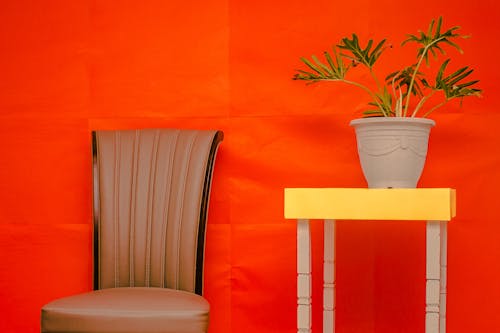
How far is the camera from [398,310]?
2373 millimetres

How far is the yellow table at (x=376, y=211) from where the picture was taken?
1.80 metres

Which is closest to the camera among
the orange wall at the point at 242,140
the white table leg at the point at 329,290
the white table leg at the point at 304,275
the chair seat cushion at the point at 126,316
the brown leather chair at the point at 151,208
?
the chair seat cushion at the point at 126,316

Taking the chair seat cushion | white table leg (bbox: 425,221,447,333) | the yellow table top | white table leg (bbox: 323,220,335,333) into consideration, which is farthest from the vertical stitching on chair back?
white table leg (bbox: 425,221,447,333)

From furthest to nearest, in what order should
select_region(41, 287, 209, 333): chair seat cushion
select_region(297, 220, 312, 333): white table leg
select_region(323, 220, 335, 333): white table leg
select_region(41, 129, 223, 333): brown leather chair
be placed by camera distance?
select_region(323, 220, 335, 333): white table leg → select_region(41, 129, 223, 333): brown leather chair → select_region(297, 220, 312, 333): white table leg → select_region(41, 287, 209, 333): chair seat cushion

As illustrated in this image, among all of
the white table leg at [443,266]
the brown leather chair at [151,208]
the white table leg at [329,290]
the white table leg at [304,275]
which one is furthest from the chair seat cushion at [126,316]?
the white table leg at [443,266]

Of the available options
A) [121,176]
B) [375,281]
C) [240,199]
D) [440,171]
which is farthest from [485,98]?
[121,176]

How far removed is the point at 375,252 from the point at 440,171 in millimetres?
376

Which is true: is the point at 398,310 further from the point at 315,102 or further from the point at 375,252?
the point at 315,102

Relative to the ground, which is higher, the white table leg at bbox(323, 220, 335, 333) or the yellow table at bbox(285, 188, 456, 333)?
the yellow table at bbox(285, 188, 456, 333)

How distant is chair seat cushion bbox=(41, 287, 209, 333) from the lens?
1729 millimetres

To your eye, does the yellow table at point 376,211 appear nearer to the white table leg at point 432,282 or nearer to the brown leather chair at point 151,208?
the white table leg at point 432,282

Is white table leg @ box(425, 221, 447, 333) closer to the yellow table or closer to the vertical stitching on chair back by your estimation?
the yellow table

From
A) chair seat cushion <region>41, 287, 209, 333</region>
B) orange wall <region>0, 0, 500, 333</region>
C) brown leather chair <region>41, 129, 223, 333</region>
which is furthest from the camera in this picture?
orange wall <region>0, 0, 500, 333</region>

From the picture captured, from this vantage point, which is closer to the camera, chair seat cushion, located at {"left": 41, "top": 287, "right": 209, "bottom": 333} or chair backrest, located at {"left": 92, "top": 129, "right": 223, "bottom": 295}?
chair seat cushion, located at {"left": 41, "top": 287, "right": 209, "bottom": 333}
